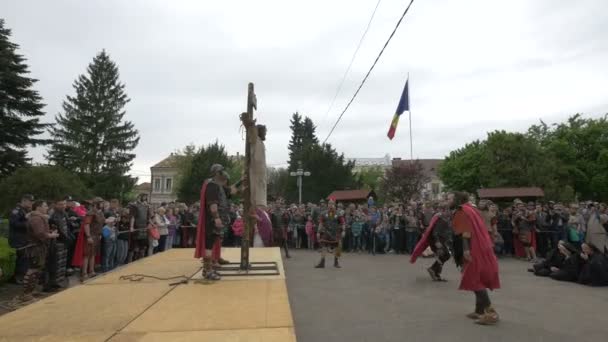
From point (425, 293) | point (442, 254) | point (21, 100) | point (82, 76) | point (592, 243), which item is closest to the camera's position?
point (425, 293)

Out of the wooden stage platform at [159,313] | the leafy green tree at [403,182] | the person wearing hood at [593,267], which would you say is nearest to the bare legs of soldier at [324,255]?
the wooden stage platform at [159,313]

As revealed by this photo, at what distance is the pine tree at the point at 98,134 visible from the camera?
3953 cm

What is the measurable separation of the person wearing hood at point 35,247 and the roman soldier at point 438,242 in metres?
7.43

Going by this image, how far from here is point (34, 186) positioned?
23016 millimetres

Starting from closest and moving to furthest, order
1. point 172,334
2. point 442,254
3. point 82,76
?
point 172,334
point 442,254
point 82,76

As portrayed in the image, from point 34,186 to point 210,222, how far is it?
69.1 ft

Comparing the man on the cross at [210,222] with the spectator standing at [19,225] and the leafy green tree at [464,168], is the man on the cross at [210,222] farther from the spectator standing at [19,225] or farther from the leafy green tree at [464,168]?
the leafy green tree at [464,168]

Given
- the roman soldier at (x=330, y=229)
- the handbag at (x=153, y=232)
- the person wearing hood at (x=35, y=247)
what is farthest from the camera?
the handbag at (x=153, y=232)

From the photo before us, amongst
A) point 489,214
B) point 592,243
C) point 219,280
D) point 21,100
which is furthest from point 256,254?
point 21,100

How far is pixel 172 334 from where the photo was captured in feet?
12.3

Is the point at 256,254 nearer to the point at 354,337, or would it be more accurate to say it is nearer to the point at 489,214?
the point at 354,337

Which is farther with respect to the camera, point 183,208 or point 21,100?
point 21,100

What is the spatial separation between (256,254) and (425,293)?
3.83m

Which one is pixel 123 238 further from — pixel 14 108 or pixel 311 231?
pixel 14 108
